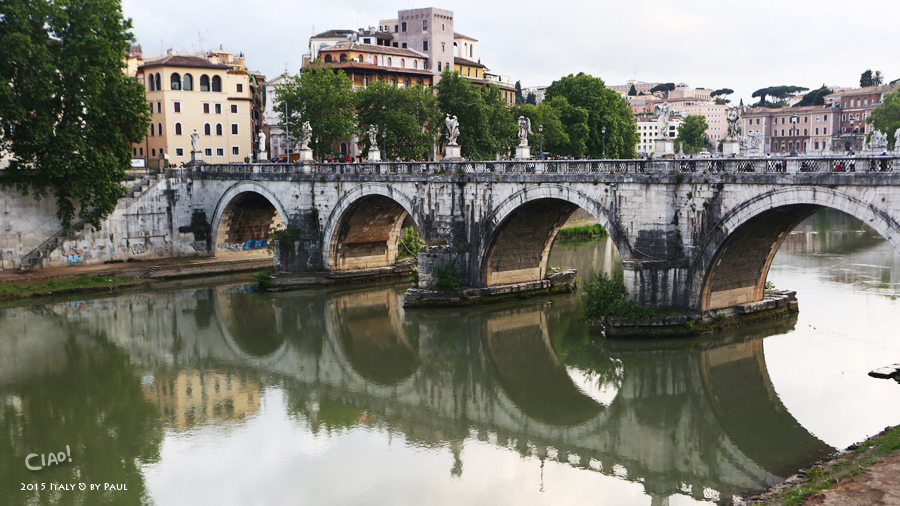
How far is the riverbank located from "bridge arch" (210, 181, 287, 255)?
2732cm

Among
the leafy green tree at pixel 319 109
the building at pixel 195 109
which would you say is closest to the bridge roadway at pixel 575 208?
the leafy green tree at pixel 319 109

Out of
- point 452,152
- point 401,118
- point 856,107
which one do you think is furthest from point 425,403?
point 856,107

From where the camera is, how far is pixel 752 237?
20891mm

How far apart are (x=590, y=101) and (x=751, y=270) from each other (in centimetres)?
3924

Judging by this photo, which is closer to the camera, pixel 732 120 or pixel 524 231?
pixel 732 120

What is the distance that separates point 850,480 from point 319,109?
36.7 m

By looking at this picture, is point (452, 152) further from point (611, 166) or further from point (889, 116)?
point (889, 116)

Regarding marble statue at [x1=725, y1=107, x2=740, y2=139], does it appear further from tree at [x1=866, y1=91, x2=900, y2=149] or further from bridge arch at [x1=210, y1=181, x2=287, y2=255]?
tree at [x1=866, y1=91, x2=900, y2=149]

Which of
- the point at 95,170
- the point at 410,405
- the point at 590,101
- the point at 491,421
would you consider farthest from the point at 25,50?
the point at 590,101

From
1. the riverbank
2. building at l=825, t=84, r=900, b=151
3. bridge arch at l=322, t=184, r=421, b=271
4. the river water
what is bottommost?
the river water

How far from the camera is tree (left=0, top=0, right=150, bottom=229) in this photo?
31031mm

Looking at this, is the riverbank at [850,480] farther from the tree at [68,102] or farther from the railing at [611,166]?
the tree at [68,102]

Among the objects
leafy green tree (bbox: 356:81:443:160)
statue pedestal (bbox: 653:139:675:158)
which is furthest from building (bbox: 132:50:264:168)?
statue pedestal (bbox: 653:139:675:158)

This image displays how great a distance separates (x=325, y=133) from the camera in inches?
1773
